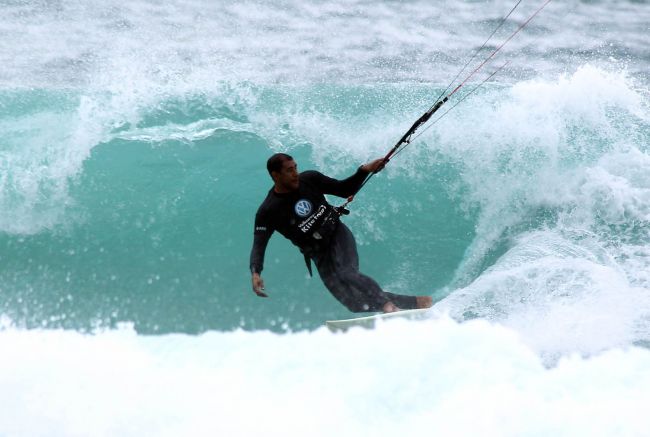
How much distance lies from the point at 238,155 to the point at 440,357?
299 centimetres

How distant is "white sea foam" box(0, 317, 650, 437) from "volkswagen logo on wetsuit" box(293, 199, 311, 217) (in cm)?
77

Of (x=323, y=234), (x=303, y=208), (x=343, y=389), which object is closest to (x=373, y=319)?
(x=343, y=389)

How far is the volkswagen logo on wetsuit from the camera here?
446 cm

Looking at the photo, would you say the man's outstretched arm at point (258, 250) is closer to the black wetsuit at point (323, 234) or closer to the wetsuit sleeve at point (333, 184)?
the black wetsuit at point (323, 234)

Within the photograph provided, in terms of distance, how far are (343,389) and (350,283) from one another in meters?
0.65

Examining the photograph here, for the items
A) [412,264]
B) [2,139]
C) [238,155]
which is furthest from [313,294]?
[2,139]

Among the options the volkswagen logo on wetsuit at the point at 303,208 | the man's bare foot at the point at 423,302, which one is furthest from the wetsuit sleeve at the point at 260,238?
the man's bare foot at the point at 423,302

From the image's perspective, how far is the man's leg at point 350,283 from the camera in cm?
459

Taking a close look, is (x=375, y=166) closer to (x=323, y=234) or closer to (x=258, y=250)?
(x=323, y=234)

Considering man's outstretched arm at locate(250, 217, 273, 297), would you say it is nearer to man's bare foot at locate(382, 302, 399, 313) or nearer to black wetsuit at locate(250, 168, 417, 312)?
black wetsuit at locate(250, 168, 417, 312)

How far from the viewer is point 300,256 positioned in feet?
→ 19.9

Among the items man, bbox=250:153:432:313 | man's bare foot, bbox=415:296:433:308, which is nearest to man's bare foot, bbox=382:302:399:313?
man, bbox=250:153:432:313

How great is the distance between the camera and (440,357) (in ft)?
14.4

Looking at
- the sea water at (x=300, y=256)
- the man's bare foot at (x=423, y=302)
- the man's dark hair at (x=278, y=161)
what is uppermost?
the man's dark hair at (x=278, y=161)
